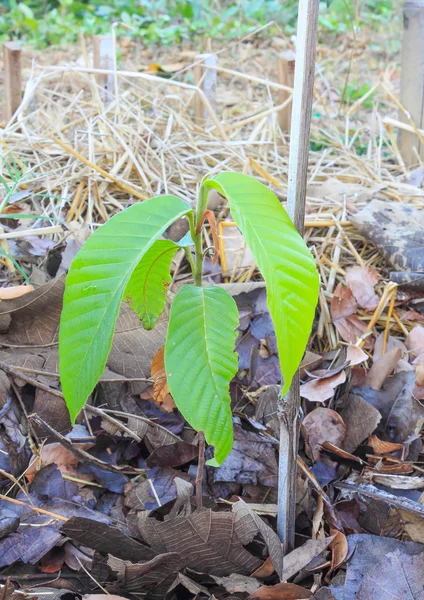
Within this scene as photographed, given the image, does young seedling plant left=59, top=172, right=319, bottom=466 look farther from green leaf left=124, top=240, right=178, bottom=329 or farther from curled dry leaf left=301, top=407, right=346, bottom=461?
curled dry leaf left=301, top=407, right=346, bottom=461

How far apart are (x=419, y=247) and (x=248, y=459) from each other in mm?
783

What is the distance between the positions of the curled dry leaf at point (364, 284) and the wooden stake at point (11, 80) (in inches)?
58.1

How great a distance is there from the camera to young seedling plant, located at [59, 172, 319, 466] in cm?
87

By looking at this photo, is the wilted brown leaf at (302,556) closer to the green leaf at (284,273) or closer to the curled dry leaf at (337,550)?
the curled dry leaf at (337,550)

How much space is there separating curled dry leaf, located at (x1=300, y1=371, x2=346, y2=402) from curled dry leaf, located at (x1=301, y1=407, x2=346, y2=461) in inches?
1.4

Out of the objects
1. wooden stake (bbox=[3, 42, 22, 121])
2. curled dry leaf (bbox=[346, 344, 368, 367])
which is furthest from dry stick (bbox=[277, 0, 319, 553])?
wooden stake (bbox=[3, 42, 22, 121])

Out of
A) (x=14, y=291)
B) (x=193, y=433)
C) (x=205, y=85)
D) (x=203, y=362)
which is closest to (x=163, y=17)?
(x=205, y=85)

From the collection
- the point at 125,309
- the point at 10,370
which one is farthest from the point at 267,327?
the point at 10,370

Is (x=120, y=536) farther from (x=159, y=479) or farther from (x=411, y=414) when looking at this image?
(x=411, y=414)

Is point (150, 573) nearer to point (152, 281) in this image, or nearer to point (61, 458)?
point (61, 458)

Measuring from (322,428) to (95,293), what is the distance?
740mm

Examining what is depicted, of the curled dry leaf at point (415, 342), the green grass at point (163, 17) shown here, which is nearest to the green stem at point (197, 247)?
the curled dry leaf at point (415, 342)

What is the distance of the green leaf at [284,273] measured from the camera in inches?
34.0

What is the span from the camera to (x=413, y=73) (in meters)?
2.47
